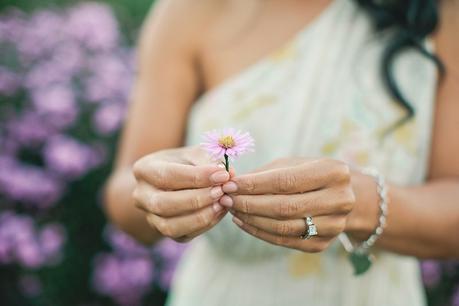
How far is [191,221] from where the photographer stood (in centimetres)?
90

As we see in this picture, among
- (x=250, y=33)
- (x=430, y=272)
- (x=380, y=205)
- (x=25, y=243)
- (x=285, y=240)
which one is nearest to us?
(x=285, y=240)

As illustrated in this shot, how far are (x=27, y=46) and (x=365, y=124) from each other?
1.84 metres

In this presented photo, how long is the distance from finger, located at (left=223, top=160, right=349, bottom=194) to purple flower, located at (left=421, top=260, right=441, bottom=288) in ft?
5.39

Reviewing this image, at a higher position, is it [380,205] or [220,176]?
[220,176]

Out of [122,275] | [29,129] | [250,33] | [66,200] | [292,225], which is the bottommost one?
[122,275]

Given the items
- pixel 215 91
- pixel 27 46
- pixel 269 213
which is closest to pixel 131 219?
pixel 215 91

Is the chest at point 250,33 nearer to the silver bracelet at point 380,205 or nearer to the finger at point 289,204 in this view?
the silver bracelet at point 380,205

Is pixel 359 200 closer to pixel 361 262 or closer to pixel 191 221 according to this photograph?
pixel 361 262

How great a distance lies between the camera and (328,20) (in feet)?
4.51

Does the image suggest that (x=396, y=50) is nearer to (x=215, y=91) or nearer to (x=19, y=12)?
(x=215, y=91)

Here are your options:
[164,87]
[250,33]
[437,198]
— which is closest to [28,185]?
[164,87]

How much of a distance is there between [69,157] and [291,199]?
165 centimetres

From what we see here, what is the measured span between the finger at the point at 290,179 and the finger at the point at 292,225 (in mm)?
53

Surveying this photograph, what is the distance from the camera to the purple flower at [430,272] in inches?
93.2
